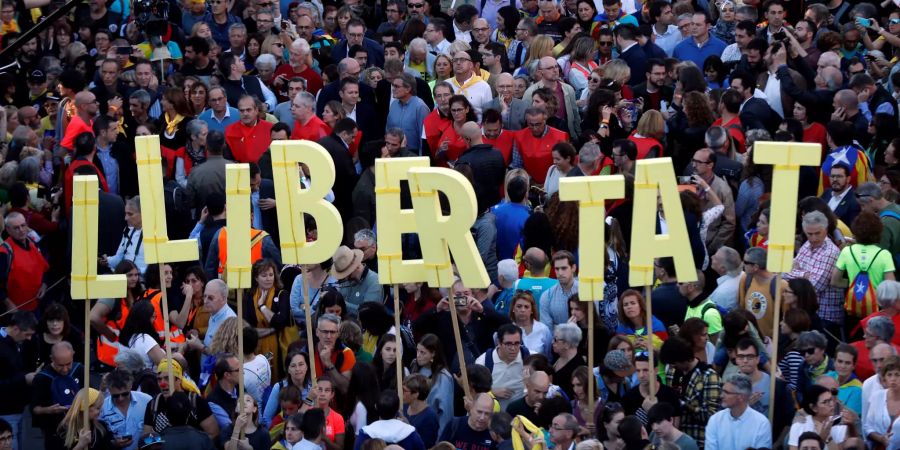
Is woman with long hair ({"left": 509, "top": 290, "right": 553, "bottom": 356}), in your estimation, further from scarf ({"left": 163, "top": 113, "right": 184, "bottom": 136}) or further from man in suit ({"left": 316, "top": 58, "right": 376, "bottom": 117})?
scarf ({"left": 163, "top": 113, "right": 184, "bottom": 136})

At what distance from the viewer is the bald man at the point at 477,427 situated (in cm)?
1348

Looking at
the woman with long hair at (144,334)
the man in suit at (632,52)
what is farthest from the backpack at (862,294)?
the woman with long hair at (144,334)

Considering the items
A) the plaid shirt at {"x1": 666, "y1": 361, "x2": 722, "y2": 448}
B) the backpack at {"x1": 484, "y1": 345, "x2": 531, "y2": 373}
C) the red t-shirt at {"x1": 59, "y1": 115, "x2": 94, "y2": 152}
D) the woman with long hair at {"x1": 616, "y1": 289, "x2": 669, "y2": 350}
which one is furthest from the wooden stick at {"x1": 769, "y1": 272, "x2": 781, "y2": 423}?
the red t-shirt at {"x1": 59, "y1": 115, "x2": 94, "y2": 152}

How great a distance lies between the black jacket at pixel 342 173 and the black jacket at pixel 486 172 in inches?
43.1

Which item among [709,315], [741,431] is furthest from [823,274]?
[741,431]

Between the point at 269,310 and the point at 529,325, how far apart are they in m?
2.21

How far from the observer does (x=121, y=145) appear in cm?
1850

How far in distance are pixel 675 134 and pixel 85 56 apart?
6936 mm

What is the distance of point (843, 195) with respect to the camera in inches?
A: 635

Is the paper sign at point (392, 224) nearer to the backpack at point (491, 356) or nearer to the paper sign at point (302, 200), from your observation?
the paper sign at point (302, 200)

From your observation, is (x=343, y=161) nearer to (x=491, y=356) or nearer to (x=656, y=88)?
(x=656, y=88)

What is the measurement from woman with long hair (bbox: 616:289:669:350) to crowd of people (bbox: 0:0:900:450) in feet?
0.14

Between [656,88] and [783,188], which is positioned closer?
[783,188]

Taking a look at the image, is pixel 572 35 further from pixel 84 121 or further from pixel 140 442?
pixel 140 442
